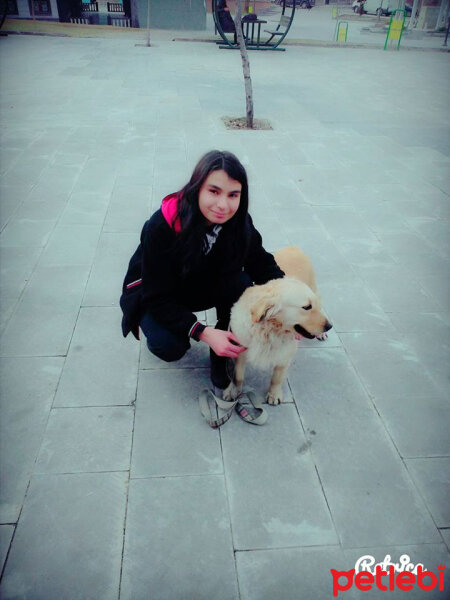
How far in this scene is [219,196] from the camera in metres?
2.05

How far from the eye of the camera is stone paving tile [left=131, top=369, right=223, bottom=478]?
7.51 ft

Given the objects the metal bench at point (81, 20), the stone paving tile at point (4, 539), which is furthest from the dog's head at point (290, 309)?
the metal bench at point (81, 20)

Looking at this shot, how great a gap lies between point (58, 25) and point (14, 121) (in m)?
18.4

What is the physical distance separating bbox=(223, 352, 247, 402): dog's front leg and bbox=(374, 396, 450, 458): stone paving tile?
99cm

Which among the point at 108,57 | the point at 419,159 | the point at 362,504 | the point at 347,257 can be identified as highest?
the point at 108,57

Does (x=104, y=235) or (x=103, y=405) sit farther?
(x=104, y=235)

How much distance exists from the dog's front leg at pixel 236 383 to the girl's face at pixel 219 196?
1.03 m

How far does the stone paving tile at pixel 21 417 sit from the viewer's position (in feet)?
7.00

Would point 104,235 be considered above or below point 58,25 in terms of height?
below

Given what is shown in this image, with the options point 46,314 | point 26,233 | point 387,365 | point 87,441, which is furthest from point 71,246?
point 387,365

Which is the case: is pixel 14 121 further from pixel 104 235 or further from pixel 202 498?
pixel 202 498

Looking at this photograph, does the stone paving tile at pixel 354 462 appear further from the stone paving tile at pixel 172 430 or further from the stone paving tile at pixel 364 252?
the stone paving tile at pixel 364 252

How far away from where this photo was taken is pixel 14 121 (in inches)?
301

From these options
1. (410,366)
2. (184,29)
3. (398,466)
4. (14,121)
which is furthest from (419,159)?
(184,29)
